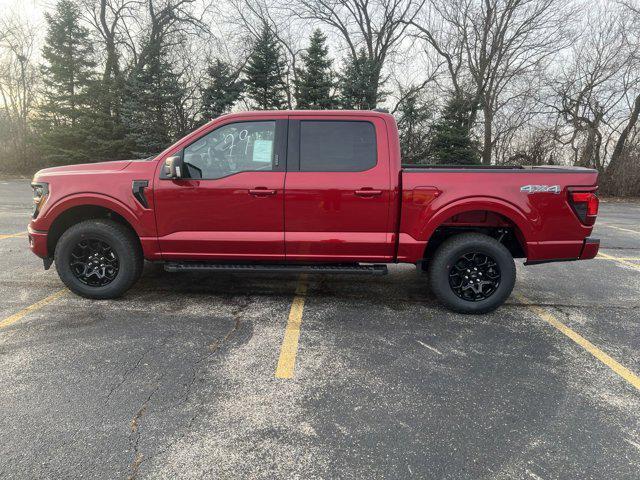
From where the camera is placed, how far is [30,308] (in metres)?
4.10

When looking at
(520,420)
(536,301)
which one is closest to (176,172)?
(520,420)

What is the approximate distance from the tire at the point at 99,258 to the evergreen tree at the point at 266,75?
1911cm

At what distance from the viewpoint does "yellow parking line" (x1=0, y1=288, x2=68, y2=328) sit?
3.76 m

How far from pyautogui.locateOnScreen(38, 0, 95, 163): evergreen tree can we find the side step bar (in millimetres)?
21203

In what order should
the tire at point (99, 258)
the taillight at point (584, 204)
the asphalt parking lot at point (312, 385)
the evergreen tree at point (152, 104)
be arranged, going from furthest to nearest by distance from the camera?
1. the evergreen tree at point (152, 104)
2. the tire at point (99, 258)
3. the taillight at point (584, 204)
4. the asphalt parking lot at point (312, 385)

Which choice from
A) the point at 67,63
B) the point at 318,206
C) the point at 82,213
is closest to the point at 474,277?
the point at 318,206

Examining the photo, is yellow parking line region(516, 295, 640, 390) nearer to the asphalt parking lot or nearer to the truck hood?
the asphalt parking lot

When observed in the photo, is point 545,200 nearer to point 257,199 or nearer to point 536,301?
point 536,301

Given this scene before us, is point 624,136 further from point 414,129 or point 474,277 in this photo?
point 474,277

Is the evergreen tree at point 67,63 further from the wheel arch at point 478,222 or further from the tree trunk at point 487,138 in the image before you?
the wheel arch at point 478,222

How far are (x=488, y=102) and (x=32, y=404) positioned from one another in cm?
2294

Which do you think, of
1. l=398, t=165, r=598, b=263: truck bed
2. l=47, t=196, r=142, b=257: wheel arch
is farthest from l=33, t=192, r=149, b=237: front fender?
l=398, t=165, r=598, b=263: truck bed

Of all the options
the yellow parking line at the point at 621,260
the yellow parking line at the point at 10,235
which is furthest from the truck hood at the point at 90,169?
the yellow parking line at the point at 621,260

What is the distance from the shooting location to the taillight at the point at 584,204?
3873 mm
